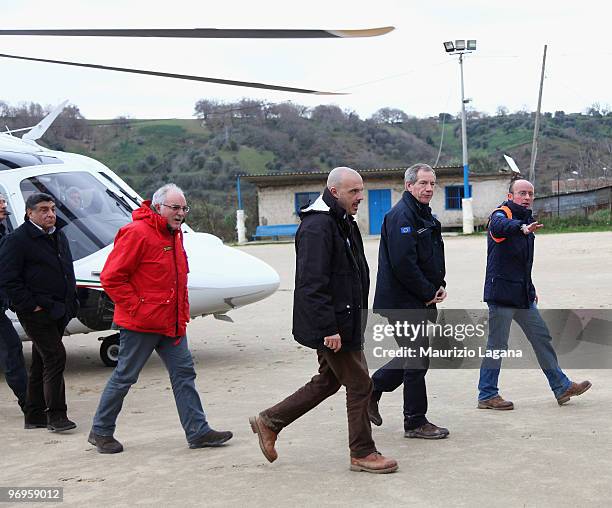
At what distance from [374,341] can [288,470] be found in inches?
89.7

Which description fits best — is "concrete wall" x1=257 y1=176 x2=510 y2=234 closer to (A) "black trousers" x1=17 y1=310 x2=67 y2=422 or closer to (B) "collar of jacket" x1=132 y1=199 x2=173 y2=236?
(A) "black trousers" x1=17 y1=310 x2=67 y2=422

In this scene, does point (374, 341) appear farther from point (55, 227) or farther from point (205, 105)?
point (205, 105)

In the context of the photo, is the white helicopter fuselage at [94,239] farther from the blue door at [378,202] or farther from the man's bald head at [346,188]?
the blue door at [378,202]

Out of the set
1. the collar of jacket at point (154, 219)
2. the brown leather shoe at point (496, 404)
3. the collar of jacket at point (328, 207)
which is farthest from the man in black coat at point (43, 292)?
the brown leather shoe at point (496, 404)

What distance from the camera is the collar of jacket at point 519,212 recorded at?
6568 mm

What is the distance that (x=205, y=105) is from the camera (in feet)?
346

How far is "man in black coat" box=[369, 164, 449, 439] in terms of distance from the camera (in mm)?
5652

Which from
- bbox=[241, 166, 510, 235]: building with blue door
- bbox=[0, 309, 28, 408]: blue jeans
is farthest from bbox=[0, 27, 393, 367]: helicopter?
bbox=[241, 166, 510, 235]: building with blue door

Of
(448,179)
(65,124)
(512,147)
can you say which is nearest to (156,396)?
(448,179)

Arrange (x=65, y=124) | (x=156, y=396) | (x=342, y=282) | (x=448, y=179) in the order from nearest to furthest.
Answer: (x=342, y=282), (x=156, y=396), (x=448, y=179), (x=65, y=124)

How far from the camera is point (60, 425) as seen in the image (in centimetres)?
644

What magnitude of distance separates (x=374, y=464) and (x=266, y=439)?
0.68m

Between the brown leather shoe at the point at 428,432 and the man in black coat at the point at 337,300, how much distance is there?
0.74 meters

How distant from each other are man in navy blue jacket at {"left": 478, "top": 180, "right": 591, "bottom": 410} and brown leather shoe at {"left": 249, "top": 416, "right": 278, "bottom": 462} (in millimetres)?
1996
